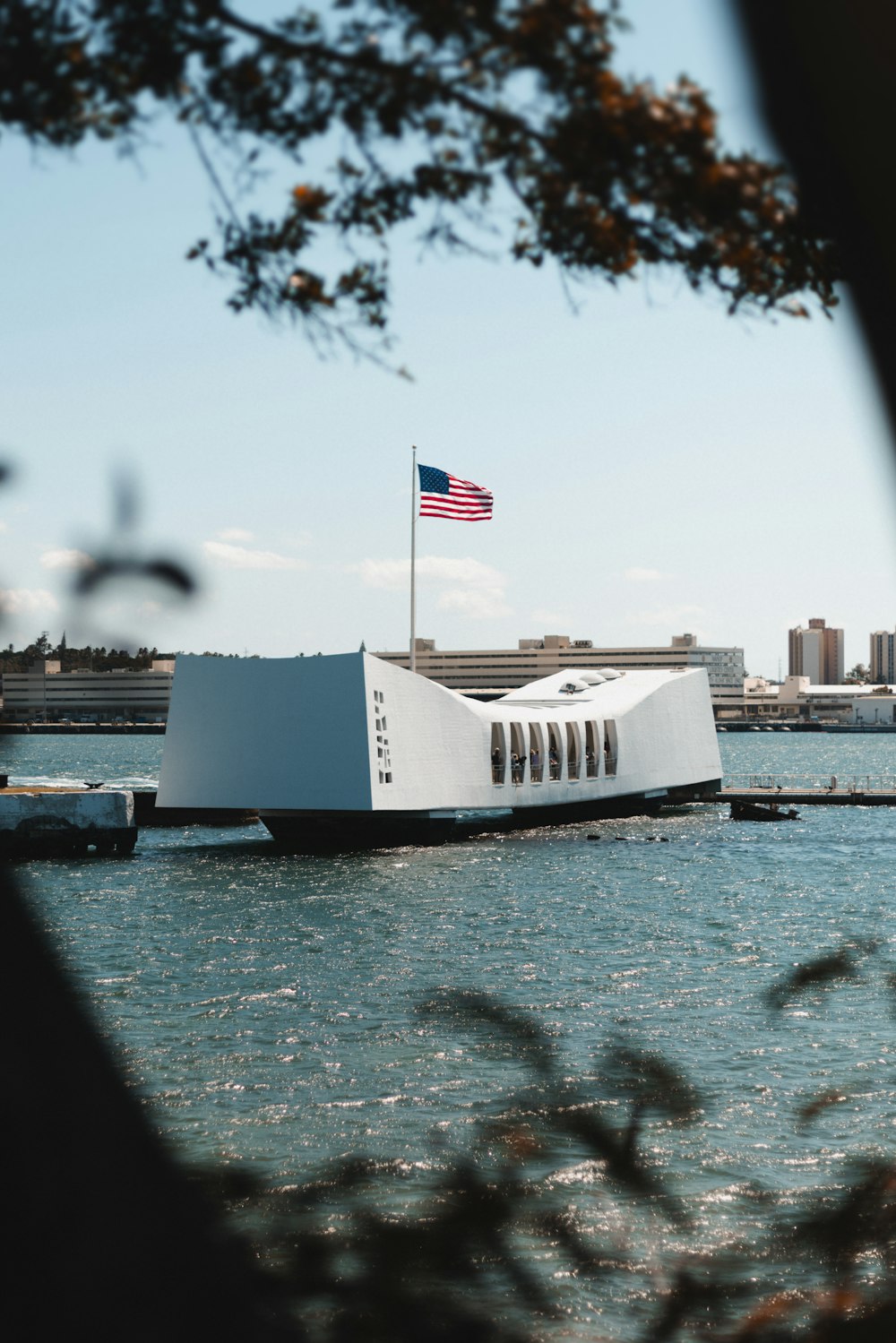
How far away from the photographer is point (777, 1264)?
6.95 m

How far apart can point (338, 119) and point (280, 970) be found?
565 inches

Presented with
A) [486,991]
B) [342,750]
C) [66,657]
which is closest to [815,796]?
[342,750]

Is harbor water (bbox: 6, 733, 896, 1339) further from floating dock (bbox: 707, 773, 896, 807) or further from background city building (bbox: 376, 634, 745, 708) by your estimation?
background city building (bbox: 376, 634, 745, 708)

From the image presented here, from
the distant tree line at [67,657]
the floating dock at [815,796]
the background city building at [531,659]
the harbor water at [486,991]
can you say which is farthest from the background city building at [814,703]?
the distant tree line at [67,657]

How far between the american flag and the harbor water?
686cm

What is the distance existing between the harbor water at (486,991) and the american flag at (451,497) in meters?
6.86

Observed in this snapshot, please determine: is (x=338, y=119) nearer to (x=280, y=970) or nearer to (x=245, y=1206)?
(x=245, y=1206)

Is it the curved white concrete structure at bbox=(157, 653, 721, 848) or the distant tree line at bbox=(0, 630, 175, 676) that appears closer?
the distant tree line at bbox=(0, 630, 175, 676)

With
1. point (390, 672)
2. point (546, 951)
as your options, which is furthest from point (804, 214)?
point (390, 672)

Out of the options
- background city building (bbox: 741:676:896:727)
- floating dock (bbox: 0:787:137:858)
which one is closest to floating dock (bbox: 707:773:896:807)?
floating dock (bbox: 0:787:137:858)

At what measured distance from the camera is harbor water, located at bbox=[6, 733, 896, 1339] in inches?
323

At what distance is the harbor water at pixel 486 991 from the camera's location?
8.21 metres

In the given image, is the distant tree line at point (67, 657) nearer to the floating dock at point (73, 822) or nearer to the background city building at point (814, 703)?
the floating dock at point (73, 822)

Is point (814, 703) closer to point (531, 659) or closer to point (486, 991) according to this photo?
point (531, 659)
